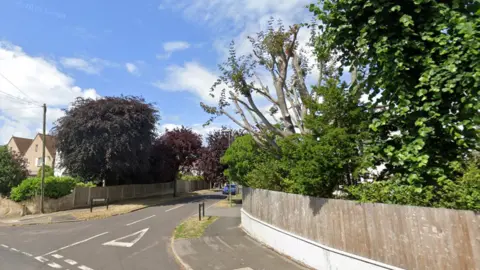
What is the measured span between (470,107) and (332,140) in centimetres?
288

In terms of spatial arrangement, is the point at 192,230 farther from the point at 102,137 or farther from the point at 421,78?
the point at 102,137

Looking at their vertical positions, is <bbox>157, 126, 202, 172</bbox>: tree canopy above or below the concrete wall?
above

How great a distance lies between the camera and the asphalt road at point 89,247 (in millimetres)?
8422

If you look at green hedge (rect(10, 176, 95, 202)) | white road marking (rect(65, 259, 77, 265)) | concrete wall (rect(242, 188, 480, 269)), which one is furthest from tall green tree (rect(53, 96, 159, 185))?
concrete wall (rect(242, 188, 480, 269))

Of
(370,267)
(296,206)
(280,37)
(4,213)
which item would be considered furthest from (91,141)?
(370,267)

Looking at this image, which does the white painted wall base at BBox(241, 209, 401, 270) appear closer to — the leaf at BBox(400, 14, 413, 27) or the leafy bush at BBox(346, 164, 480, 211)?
the leafy bush at BBox(346, 164, 480, 211)

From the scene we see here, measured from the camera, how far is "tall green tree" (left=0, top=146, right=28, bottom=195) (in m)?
25.6

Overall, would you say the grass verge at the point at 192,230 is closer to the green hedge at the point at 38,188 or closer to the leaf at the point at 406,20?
the leaf at the point at 406,20

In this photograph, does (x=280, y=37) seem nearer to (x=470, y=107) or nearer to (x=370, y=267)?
(x=470, y=107)

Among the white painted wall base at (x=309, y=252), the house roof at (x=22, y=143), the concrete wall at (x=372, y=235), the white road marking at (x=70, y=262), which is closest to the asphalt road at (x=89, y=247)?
the white road marking at (x=70, y=262)

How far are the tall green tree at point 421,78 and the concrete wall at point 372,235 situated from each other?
1061 millimetres

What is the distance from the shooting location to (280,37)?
12.7 metres

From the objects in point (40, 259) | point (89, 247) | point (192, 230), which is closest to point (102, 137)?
point (192, 230)

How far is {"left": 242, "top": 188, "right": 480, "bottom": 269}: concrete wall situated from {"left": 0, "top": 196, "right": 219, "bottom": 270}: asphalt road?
351 centimetres
